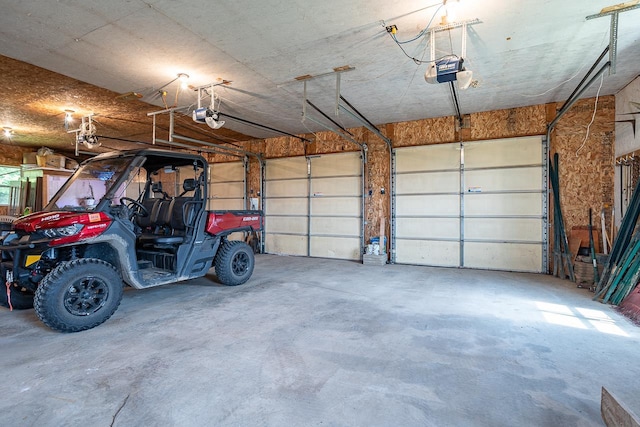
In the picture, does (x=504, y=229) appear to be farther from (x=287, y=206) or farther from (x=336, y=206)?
(x=287, y=206)

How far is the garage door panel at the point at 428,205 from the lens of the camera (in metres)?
6.93

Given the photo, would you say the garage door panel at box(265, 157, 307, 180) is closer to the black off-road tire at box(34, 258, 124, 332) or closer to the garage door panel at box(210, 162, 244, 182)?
the garage door panel at box(210, 162, 244, 182)

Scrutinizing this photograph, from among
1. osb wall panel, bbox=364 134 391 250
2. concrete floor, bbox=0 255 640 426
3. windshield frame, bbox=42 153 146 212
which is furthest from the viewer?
osb wall panel, bbox=364 134 391 250

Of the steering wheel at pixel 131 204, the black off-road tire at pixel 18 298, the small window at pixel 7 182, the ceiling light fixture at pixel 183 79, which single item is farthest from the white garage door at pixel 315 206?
the small window at pixel 7 182

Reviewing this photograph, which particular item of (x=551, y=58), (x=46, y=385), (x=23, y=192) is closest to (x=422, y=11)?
(x=551, y=58)

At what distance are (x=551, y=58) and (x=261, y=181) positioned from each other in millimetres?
7214

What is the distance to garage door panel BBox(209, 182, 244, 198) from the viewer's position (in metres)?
9.81

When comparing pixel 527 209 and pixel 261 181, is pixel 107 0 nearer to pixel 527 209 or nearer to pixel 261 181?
pixel 261 181

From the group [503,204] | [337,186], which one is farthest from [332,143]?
[503,204]

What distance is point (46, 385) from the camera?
2.13 m

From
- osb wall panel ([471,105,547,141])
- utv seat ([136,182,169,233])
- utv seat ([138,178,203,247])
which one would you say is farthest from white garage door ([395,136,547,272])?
utv seat ([136,182,169,233])

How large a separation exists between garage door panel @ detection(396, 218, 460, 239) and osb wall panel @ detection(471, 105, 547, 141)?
6.35ft

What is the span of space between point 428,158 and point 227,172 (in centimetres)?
623

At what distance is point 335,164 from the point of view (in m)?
8.25
